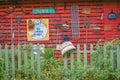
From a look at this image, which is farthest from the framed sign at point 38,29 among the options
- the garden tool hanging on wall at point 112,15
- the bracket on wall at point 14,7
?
the garden tool hanging on wall at point 112,15

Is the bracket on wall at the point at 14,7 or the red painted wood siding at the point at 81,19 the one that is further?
the bracket on wall at the point at 14,7

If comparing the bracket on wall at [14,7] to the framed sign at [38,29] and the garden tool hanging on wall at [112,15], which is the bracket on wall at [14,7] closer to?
the framed sign at [38,29]

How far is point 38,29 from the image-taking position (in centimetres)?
1215

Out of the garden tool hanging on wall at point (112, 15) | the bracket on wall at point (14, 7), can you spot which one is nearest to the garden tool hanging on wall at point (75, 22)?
the garden tool hanging on wall at point (112, 15)

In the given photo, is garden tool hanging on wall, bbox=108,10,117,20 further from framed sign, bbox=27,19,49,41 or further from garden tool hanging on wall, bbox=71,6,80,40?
framed sign, bbox=27,19,49,41

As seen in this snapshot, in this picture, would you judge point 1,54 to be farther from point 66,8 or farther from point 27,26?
point 66,8

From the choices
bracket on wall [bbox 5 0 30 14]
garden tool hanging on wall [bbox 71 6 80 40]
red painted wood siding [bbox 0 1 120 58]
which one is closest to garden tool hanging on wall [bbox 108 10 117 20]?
red painted wood siding [bbox 0 1 120 58]

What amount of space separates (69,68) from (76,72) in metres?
0.56

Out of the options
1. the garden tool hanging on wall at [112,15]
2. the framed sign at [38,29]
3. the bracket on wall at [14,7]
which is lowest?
the framed sign at [38,29]

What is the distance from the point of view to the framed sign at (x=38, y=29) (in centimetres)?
1212

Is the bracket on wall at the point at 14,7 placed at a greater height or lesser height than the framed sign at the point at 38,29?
greater

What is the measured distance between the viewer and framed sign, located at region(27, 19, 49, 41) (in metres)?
12.1

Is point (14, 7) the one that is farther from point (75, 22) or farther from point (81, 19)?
point (81, 19)

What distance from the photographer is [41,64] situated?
1045 centimetres
